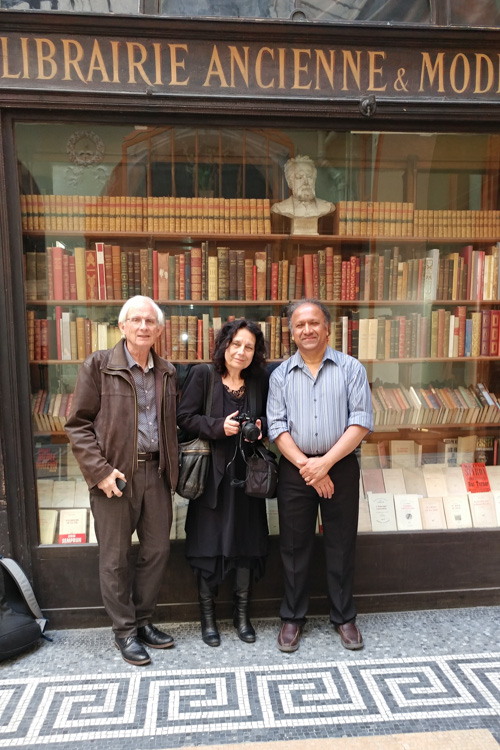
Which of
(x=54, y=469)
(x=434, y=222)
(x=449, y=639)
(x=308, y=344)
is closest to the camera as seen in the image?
(x=308, y=344)

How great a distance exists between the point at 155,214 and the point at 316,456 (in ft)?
5.88

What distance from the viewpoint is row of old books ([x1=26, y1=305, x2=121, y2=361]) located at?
9.87 feet

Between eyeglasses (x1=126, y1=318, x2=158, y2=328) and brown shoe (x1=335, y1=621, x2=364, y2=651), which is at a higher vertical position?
eyeglasses (x1=126, y1=318, x2=158, y2=328)

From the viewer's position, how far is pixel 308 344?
8.32 ft

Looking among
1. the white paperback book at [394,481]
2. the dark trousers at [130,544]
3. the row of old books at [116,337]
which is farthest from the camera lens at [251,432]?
the white paperback book at [394,481]

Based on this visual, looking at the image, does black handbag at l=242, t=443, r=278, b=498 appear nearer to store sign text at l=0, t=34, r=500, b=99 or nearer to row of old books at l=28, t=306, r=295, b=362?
row of old books at l=28, t=306, r=295, b=362

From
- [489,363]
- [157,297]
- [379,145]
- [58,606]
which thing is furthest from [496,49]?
[58,606]

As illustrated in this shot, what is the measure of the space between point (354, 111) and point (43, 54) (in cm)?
163

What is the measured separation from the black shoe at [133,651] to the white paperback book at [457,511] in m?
1.93

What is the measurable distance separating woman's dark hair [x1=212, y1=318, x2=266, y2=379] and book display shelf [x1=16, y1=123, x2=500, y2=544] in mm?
662

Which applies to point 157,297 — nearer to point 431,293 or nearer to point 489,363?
point 431,293

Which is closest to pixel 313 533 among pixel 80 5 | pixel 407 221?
pixel 407 221

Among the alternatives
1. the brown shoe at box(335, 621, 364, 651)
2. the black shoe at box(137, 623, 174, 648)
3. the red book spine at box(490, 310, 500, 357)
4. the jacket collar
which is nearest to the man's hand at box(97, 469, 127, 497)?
the jacket collar

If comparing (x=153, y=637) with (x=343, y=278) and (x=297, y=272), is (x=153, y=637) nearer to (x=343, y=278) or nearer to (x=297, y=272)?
(x=297, y=272)
